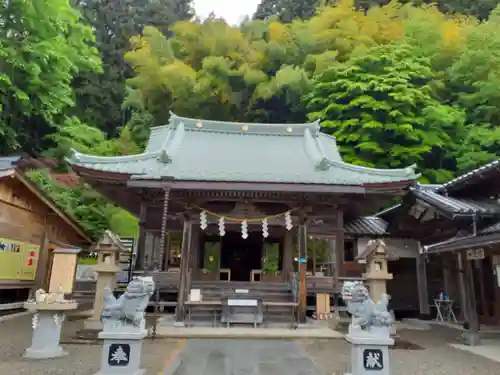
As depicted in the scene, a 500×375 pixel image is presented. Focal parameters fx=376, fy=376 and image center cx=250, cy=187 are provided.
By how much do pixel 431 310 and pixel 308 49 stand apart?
18.1 metres

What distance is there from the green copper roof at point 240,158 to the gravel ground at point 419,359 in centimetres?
428

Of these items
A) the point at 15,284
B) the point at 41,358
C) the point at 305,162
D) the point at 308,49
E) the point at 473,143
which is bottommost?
the point at 41,358

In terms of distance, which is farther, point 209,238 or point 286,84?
point 286,84

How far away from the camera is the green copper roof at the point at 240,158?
1089 cm

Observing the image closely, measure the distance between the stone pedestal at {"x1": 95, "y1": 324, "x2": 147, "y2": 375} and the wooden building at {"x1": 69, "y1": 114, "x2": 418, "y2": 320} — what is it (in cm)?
367

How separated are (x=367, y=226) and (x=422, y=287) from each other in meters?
2.90

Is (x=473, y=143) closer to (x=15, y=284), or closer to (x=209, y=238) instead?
(x=209, y=238)

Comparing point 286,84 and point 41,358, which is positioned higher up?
point 286,84

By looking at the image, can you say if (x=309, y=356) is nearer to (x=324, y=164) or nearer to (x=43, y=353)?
(x=43, y=353)

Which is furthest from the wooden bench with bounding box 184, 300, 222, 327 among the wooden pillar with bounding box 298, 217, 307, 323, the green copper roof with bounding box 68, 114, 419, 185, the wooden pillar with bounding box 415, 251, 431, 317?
the wooden pillar with bounding box 415, 251, 431, 317

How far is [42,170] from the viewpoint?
20.2 meters

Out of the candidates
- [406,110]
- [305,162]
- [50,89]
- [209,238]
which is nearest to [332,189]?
[305,162]

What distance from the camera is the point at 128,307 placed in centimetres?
520

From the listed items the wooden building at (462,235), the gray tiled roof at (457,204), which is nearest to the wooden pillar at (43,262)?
the wooden building at (462,235)
